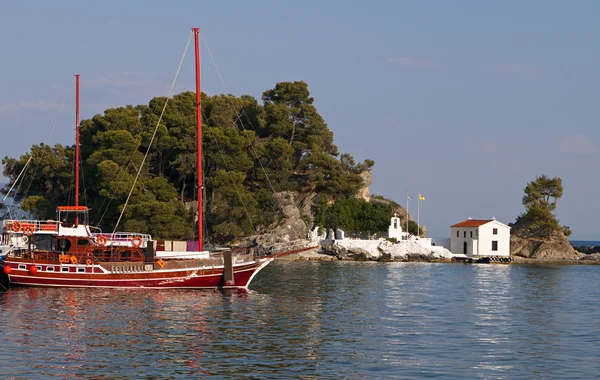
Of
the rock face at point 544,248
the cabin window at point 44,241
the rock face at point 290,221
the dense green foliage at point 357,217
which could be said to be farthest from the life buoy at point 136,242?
the rock face at point 544,248

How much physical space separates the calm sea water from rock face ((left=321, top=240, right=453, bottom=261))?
1551 inches

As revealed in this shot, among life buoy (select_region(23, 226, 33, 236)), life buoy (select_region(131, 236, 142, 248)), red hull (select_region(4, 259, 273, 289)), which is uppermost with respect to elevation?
life buoy (select_region(23, 226, 33, 236))

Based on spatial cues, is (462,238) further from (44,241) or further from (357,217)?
(44,241)

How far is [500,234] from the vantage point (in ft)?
338

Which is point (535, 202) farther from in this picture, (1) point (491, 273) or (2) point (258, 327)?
(2) point (258, 327)

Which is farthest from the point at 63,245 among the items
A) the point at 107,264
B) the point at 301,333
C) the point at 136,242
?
the point at 301,333

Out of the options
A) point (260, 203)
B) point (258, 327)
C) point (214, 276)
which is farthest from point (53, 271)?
point (260, 203)

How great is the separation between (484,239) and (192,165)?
37.9 meters

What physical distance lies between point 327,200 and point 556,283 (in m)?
40.2

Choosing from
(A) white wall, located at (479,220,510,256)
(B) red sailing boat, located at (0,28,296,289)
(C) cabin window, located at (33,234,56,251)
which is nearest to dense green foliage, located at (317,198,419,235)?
(A) white wall, located at (479,220,510,256)

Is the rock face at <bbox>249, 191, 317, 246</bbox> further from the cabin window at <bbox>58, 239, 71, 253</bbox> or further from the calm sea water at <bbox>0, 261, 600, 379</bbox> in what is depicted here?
the cabin window at <bbox>58, 239, 71, 253</bbox>

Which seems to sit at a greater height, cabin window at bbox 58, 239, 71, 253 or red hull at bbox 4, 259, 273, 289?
cabin window at bbox 58, 239, 71, 253

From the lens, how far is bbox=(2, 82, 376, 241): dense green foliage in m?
87.4

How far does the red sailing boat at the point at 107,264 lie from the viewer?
48.1 m
